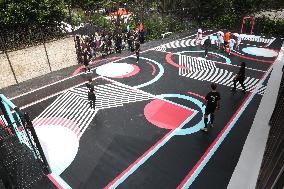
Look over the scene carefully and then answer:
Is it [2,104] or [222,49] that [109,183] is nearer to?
[2,104]

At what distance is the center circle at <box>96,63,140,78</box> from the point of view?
18.0 m

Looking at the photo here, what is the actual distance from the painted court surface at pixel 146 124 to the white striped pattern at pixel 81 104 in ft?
0.16

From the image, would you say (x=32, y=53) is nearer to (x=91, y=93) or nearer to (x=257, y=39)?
(x=91, y=93)

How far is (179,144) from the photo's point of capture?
35.4ft

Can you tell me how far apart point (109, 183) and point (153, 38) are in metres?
21.4

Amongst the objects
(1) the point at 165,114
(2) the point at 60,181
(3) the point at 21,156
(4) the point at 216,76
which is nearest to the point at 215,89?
(1) the point at 165,114

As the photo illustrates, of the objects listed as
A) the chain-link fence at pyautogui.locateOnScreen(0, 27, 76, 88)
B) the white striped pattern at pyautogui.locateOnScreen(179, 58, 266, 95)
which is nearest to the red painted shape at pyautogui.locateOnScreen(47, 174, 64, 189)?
the chain-link fence at pyautogui.locateOnScreen(0, 27, 76, 88)

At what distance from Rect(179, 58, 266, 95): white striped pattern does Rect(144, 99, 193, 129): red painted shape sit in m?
4.48

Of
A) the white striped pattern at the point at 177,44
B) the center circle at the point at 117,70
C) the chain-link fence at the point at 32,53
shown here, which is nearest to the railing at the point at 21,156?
the center circle at the point at 117,70

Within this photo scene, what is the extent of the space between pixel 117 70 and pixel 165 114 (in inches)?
281

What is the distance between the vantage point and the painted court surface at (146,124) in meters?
9.26

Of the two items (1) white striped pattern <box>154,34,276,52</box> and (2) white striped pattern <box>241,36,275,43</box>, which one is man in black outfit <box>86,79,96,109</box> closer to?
(1) white striped pattern <box>154,34,276,52</box>

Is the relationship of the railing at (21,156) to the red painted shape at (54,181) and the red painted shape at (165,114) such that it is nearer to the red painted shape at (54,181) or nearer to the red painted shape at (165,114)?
the red painted shape at (54,181)

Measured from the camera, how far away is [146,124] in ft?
40.3
